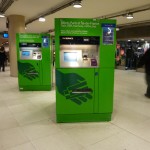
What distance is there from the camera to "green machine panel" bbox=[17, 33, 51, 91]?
586 centimetres

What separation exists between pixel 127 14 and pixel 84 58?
4879 mm

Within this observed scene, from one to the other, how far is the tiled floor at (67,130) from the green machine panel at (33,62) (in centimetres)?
145

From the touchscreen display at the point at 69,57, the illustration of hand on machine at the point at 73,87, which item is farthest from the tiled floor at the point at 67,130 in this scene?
the touchscreen display at the point at 69,57

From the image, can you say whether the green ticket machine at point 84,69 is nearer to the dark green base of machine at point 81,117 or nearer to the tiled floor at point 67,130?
the dark green base of machine at point 81,117

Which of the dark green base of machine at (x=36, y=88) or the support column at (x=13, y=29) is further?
the support column at (x=13, y=29)

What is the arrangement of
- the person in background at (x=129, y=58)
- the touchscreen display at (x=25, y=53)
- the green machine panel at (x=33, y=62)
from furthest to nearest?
the person in background at (x=129, y=58), the touchscreen display at (x=25, y=53), the green machine panel at (x=33, y=62)

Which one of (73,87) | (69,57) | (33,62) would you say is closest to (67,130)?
(73,87)

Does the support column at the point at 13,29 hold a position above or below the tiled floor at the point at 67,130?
above

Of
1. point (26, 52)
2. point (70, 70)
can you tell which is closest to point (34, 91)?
point (26, 52)

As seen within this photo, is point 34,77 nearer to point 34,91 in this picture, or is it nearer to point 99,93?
point 34,91

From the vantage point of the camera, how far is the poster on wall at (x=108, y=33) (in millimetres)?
3135

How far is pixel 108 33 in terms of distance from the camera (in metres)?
3.15

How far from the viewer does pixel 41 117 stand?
3.63m

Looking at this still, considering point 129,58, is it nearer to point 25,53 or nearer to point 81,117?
point 25,53
